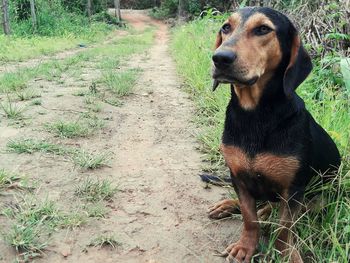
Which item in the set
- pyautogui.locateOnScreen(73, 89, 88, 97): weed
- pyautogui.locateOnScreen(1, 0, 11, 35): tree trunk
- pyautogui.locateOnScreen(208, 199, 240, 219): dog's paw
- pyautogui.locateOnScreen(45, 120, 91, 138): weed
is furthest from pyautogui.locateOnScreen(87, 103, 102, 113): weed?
pyautogui.locateOnScreen(1, 0, 11, 35): tree trunk

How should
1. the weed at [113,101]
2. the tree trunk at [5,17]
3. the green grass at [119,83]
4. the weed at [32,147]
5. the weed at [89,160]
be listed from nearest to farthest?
the weed at [89,160] < the weed at [32,147] < the weed at [113,101] < the green grass at [119,83] < the tree trunk at [5,17]

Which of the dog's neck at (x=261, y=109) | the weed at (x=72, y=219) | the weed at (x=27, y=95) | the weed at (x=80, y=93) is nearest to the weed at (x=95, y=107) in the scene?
the weed at (x=80, y=93)

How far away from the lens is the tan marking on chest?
7.01 ft

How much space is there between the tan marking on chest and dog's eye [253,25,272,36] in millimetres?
667

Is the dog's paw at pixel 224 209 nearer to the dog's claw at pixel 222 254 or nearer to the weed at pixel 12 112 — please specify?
the dog's claw at pixel 222 254

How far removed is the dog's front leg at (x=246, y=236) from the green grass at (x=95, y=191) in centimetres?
104

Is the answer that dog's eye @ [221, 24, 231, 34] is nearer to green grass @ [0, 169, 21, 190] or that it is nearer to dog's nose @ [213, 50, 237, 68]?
dog's nose @ [213, 50, 237, 68]

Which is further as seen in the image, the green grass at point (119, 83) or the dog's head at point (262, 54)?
the green grass at point (119, 83)

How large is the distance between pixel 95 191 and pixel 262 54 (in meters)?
1.60

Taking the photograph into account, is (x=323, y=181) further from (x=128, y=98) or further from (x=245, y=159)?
(x=128, y=98)

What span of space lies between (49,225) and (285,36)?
184 centimetres

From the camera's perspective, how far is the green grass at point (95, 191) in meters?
2.93

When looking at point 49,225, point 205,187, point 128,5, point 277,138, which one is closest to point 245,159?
point 277,138

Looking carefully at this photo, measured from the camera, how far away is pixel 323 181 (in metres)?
2.54
